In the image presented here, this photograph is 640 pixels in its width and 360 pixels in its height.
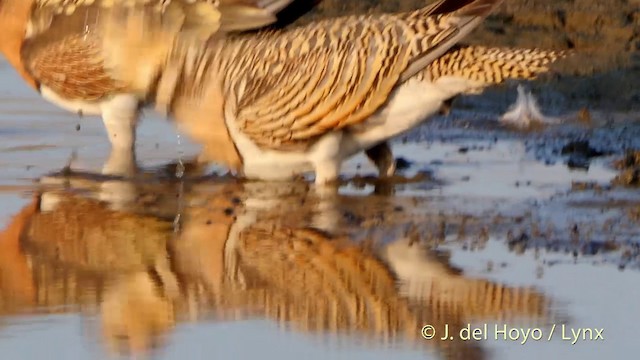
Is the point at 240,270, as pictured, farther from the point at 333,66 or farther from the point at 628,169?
the point at 628,169

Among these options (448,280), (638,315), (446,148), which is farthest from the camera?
(446,148)

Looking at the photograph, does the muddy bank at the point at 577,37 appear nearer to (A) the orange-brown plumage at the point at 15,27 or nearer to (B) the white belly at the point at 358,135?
(B) the white belly at the point at 358,135

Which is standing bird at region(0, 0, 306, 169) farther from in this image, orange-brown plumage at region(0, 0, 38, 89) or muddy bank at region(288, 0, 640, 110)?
muddy bank at region(288, 0, 640, 110)

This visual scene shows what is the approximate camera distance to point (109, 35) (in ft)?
31.3

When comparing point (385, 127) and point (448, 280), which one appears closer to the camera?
point (448, 280)

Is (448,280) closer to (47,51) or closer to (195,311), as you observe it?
(195,311)

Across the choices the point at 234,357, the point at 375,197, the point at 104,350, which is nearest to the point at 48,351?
the point at 104,350

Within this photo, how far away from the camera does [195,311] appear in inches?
257

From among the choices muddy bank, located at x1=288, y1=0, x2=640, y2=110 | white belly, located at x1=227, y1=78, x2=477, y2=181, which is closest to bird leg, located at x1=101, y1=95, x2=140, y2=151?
white belly, located at x1=227, y1=78, x2=477, y2=181

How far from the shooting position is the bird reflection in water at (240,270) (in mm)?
6387

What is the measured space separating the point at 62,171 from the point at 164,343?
3.80 m

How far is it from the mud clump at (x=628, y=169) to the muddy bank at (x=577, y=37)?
6.79 ft

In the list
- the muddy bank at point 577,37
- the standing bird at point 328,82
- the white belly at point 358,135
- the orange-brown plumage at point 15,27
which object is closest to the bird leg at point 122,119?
the standing bird at point 328,82

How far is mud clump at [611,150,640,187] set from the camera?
898 cm
